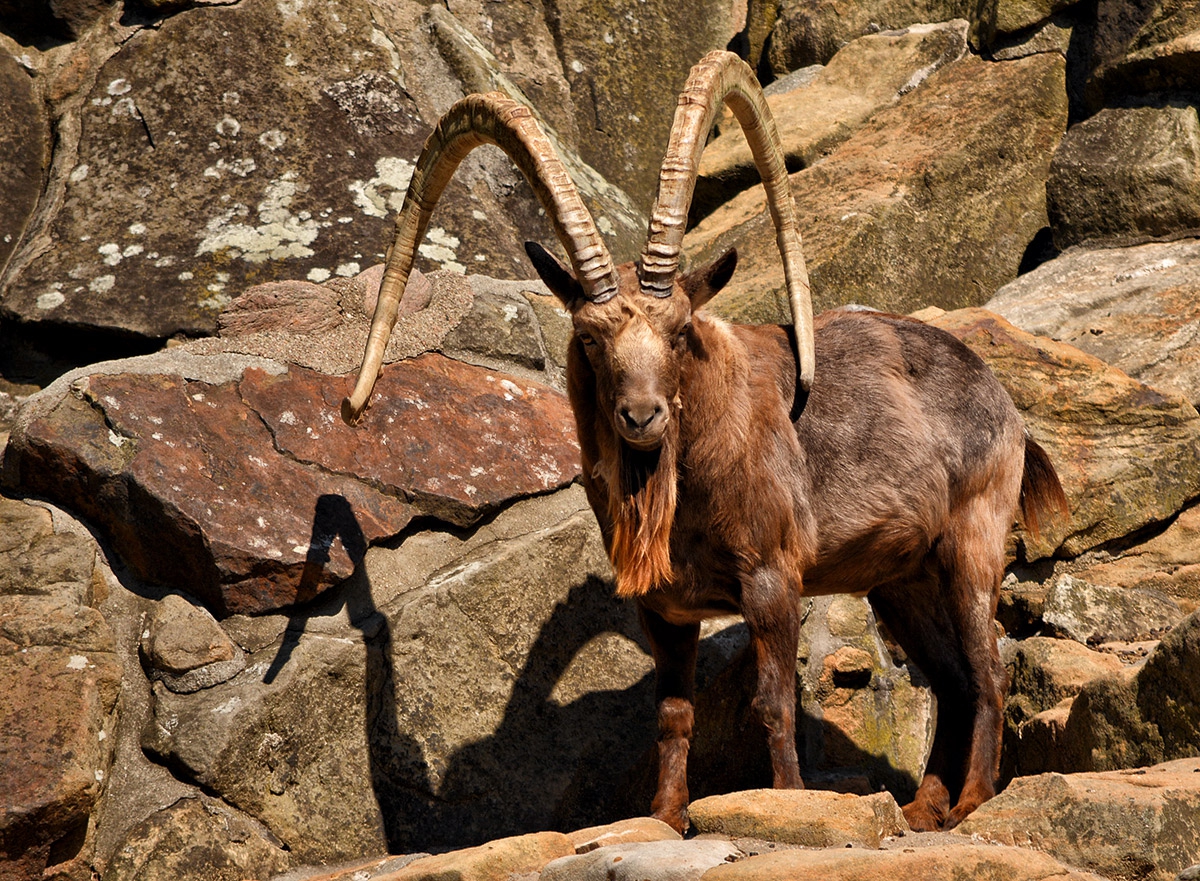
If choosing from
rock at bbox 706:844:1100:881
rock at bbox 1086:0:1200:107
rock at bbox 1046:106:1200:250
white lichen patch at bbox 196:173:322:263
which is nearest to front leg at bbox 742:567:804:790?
rock at bbox 706:844:1100:881

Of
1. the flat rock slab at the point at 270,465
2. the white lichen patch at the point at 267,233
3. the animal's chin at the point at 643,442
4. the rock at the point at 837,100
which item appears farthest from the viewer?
the rock at the point at 837,100

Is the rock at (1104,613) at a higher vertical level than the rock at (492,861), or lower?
higher

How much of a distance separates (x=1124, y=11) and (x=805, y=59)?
2.13 meters

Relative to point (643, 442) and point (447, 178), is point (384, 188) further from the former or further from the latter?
point (643, 442)

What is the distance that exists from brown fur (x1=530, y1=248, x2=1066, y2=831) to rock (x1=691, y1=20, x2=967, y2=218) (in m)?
2.59

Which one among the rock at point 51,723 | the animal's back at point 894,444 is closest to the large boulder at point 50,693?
the rock at point 51,723

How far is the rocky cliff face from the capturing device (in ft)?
13.7

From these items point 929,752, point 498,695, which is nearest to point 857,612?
point 929,752

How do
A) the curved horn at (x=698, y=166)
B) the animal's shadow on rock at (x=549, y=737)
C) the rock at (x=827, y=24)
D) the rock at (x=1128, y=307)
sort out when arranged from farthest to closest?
1. the rock at (x=827, y=24)
2. the rock at (x=1128, y=307)
3. the animal's shadow on rock at (x=549, y=737)
4. the curved horn at (x=698, y=166)

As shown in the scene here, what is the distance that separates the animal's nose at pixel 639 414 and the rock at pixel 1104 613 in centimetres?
246

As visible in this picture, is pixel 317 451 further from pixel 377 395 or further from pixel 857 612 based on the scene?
pixel 857 612

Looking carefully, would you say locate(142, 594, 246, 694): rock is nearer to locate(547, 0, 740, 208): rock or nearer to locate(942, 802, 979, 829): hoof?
locate(942, 802, 979, 829): hoof

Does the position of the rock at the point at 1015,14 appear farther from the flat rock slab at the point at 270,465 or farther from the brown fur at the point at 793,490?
the flat rock slab at the point at 270,465

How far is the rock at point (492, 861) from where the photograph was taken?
348 centimetres
